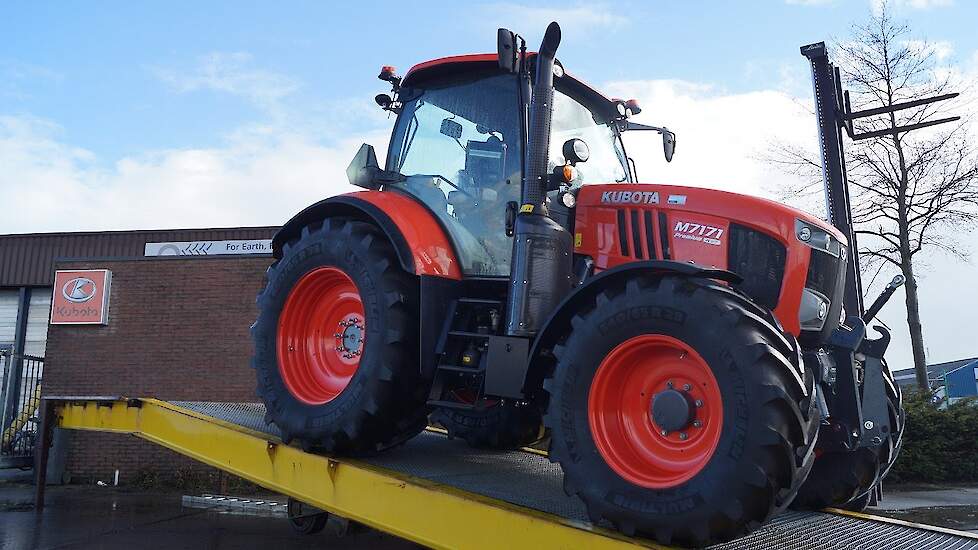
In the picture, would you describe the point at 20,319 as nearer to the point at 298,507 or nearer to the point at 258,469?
the point at 298,507

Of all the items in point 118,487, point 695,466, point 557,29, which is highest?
point 557,29

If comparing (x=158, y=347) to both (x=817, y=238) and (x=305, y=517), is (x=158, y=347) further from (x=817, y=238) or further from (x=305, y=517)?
(x=817, y=238)

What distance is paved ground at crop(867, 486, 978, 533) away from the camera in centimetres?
879

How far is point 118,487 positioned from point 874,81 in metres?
15.3

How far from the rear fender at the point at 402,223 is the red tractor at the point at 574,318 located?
0.01m

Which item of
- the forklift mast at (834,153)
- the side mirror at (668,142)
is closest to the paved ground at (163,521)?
the forklift mast at (834,153)

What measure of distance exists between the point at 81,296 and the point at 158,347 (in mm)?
1676

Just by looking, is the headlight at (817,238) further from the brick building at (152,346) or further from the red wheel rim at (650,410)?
the brick building at (152,346)

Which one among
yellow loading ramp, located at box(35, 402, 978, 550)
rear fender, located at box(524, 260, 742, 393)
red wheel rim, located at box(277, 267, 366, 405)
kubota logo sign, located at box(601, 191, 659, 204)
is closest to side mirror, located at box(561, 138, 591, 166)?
kubota logo sign, located at box(601, 191, 659, 204)

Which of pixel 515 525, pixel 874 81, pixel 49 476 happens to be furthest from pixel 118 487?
pixel 874 81

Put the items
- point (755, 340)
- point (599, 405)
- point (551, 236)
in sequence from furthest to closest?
1. point (551, 236)
2. point (599, 405)
3. point (755, 340)

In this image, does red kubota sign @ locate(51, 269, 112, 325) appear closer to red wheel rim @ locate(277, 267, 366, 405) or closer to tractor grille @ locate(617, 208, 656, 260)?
red wheel rim @ locate(277, 267, 366, 405)

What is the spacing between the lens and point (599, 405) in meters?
3.44

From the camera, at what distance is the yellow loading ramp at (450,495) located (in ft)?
11.5
